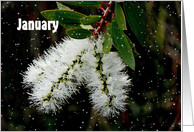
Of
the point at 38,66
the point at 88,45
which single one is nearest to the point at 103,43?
the point at 88,45

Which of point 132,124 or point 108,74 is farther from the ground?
point 108,74

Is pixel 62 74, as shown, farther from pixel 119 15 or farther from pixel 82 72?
pixel 119 15

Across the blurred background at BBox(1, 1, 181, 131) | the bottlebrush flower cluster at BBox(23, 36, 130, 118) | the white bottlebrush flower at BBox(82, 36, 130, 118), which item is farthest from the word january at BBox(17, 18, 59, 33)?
the white bottlebrush flower at BBox(82, 36, 130, 118)

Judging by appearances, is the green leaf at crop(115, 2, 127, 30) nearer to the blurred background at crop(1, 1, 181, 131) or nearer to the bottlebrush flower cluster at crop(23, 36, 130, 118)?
the bottlebrush flower cluster at crop(23, 36, 130, 118)

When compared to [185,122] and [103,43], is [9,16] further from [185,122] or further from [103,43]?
[185,122]

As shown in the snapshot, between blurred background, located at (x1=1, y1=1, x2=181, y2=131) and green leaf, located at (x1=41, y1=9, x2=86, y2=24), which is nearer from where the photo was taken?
green leaf, located at (x1=41, y1=9, x2=86, y2=24)

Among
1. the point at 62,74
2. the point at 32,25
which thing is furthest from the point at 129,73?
the point at 32,25
